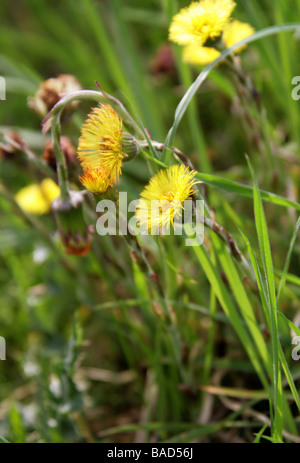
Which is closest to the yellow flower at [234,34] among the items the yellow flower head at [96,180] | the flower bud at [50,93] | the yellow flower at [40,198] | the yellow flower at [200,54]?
the yellow flower at [200,54]

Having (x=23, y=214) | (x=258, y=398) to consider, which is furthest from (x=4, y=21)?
(x=258, y=398)

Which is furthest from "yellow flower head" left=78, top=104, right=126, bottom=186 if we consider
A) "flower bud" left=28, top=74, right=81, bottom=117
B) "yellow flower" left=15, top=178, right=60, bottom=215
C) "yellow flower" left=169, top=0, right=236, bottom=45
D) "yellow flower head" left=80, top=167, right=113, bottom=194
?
"yellow flower" left=15, top=178, right=60, bottom=215

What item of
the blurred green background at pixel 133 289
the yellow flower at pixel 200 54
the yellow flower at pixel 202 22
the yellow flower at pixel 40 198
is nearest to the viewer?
the yellow flower at pixel 202 22

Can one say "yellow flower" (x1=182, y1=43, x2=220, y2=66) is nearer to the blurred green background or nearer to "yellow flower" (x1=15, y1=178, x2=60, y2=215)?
the blurred green background

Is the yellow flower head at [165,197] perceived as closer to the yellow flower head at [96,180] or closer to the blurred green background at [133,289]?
the yellow flower head at [96,180]

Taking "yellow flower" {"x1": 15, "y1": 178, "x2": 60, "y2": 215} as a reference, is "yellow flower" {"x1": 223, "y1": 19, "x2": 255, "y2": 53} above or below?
above

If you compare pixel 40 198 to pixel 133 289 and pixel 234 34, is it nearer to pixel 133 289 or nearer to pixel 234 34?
pixel 133 289

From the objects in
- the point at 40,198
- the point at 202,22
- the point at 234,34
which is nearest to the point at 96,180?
the point at 202,22
